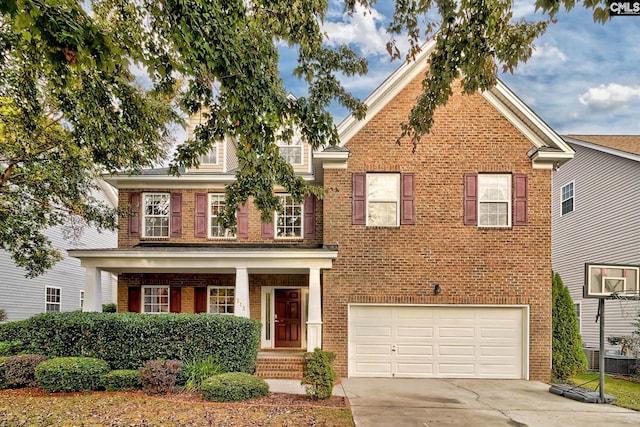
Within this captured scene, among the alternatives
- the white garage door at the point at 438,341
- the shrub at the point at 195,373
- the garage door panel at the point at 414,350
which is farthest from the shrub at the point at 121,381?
the garage door panel at the point at 414,350

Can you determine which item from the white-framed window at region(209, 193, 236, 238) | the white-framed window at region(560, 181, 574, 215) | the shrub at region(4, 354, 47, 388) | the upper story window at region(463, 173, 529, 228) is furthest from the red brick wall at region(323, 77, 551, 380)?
the white-framed window at region(560, 181, 574, 215)

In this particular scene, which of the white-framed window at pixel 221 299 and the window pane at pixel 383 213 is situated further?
the white-framed window at pixel 221 299

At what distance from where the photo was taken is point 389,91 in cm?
1266

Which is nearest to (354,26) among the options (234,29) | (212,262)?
(234,29)

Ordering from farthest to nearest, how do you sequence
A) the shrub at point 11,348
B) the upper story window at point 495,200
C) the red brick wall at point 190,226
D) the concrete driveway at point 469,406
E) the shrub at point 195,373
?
the red brick wall at point 190,226 < the upper story window at point 495,200 < the shrub at point 11,348 < the shrub at point 195,373 < the concrete driveway at point 469,406

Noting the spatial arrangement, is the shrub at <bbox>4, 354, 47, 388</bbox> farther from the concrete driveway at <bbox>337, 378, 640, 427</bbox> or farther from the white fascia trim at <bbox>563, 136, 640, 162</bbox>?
the white fascia trim at <bbox>563, 136, 640, 162</bbox>

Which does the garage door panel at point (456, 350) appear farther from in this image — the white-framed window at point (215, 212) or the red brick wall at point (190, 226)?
the white-framed window at point (215, 212)

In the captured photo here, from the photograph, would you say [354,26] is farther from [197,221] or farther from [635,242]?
[635,242]

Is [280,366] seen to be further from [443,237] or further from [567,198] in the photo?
[567,198]

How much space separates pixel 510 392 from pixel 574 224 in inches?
476

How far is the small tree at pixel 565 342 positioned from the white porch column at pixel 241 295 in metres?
8.57

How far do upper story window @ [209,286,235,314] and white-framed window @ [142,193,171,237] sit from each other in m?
2.49

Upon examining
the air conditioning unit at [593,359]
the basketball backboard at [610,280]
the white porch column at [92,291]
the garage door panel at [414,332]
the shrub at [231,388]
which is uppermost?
the basketball backboard at [610,280]

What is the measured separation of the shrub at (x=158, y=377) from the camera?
936 centimetres
